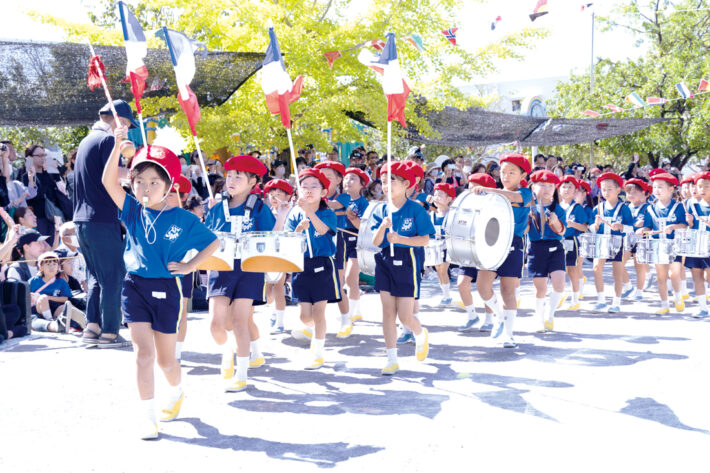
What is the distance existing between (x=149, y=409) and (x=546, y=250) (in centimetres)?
573

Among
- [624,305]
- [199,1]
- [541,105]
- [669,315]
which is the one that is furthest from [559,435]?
[541,105]

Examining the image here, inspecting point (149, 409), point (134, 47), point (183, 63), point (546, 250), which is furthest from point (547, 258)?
→ point (149, 409)

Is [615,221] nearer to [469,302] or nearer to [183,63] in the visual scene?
[469,302]

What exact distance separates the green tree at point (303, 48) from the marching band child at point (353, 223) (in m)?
4.75

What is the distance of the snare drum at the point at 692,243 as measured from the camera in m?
10.0

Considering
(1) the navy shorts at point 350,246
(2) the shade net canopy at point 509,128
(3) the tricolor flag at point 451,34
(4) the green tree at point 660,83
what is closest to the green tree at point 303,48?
(3) the tricolor flag at point 451,34

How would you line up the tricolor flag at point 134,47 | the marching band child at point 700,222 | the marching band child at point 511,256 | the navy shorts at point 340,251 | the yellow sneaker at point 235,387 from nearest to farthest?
the yellow sneaker at point 235,387 < the tricolor flag at point 134,47 < the marching band child at point 511,256 < the navy shorts at point 340,251 < the marching band child at point 700,222

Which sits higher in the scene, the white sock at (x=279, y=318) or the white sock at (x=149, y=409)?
the white sock at (x=279, y=318)

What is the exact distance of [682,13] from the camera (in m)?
36.5

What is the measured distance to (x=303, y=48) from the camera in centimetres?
1348

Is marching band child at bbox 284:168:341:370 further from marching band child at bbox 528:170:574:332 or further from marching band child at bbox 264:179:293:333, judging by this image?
marching band child at bbox 528:170:574:332

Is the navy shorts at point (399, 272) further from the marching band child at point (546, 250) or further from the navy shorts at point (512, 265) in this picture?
the marching band child at point (546, 250)

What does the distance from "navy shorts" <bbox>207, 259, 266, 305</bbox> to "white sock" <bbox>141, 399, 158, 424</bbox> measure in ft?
4.59

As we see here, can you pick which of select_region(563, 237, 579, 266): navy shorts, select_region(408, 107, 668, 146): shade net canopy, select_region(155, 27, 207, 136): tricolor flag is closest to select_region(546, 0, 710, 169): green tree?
select_region(408, 107, 668, 146): shade net canopy
